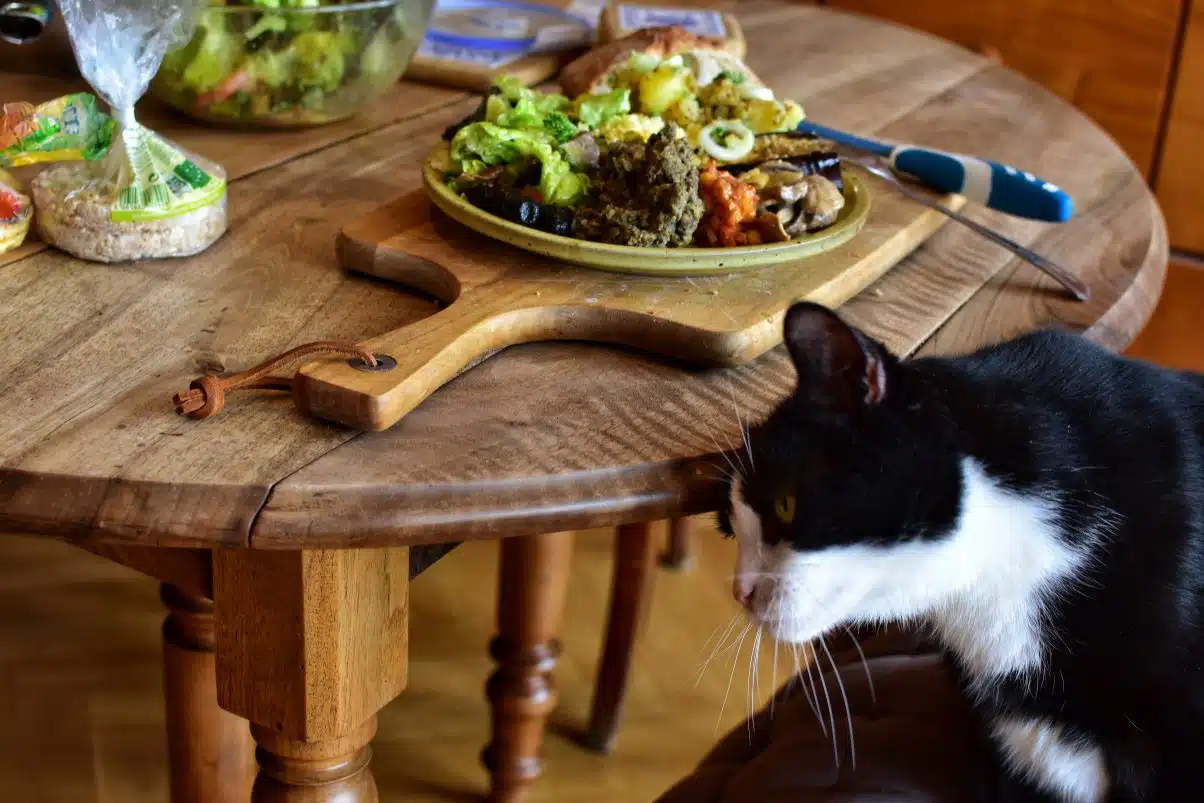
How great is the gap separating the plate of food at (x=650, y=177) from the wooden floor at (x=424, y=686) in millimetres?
848

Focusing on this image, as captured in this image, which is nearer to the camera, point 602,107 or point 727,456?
point 727,456

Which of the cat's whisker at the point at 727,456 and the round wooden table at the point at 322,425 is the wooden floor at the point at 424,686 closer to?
the round wooden table at the point at 322,425

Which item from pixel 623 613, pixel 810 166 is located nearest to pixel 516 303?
pixel 810 166

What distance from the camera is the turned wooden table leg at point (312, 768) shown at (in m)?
0.87

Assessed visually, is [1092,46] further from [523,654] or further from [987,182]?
[523,654]

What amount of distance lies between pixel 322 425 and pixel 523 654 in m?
0.86

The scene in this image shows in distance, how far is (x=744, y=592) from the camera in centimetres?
75

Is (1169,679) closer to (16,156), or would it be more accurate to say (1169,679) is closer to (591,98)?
(591,98)

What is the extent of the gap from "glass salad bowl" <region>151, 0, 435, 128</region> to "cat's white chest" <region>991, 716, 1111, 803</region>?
786 millimetres

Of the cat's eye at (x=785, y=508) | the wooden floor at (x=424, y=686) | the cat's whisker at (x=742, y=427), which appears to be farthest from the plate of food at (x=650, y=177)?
the wooden floor at (x=424, y=686)

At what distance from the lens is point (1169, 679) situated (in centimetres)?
74

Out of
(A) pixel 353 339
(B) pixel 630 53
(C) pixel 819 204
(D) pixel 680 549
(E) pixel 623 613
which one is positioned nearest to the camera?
(A) pixel 353 339

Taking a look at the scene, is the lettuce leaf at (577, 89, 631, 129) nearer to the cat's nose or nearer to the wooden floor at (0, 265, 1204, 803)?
the cat's nose

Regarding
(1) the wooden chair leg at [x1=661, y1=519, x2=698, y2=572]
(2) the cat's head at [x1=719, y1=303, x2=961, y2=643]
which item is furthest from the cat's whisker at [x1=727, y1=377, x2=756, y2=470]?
(1) the wooden chair leg at [x1=661, y1=519, x2=698, y2=572]
